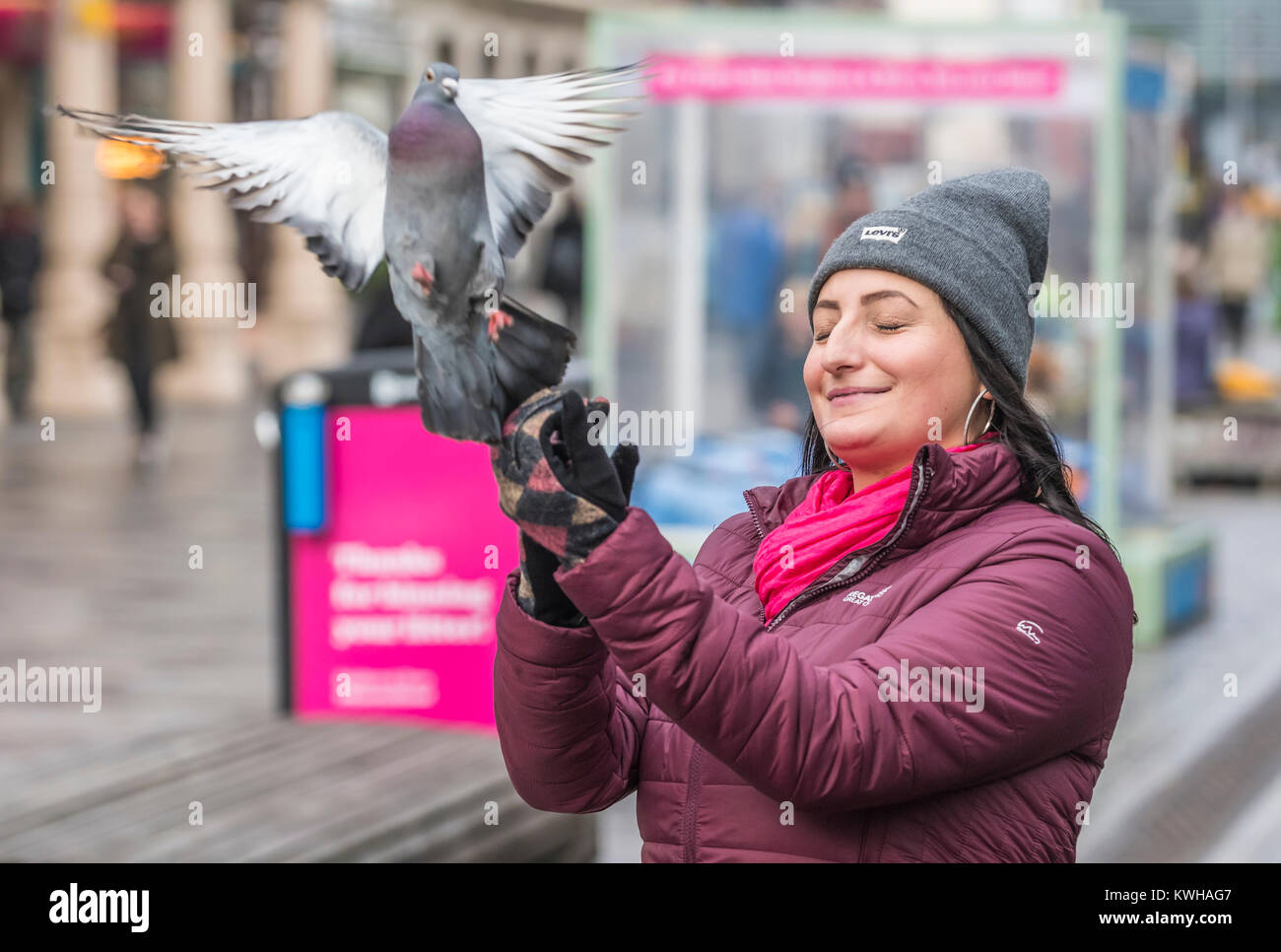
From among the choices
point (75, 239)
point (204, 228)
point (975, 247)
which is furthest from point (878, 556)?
point (204, 228)

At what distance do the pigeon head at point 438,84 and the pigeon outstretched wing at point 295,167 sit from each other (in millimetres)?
84

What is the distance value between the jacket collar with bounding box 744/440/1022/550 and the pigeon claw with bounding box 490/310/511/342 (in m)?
0.61

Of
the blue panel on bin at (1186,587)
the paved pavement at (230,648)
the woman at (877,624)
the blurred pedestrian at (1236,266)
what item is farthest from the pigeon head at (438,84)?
the blurred pedestrian at (1236,266)

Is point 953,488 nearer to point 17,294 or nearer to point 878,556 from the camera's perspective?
point 878,556

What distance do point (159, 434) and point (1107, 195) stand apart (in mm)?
8847

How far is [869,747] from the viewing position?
1662 mm

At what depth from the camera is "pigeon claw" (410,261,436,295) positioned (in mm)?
1333

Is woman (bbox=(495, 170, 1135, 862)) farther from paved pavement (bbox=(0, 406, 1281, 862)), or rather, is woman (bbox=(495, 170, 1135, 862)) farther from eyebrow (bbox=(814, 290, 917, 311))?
paved pavement (bbox=(0, 406, 1281, 862))

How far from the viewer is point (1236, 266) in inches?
774

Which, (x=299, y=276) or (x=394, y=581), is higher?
(x=299, y=276)

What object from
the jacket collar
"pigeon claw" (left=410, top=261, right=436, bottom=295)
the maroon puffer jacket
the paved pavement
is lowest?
the paved pavement

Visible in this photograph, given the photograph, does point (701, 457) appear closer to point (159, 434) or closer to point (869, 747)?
point (869, 747)

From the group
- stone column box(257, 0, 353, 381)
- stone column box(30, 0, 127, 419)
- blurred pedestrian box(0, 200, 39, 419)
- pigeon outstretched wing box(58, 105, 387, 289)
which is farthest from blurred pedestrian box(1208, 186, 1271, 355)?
pigeon outstretched wing box(58, 105, 387, 289)

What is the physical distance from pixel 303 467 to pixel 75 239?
45.6ft
